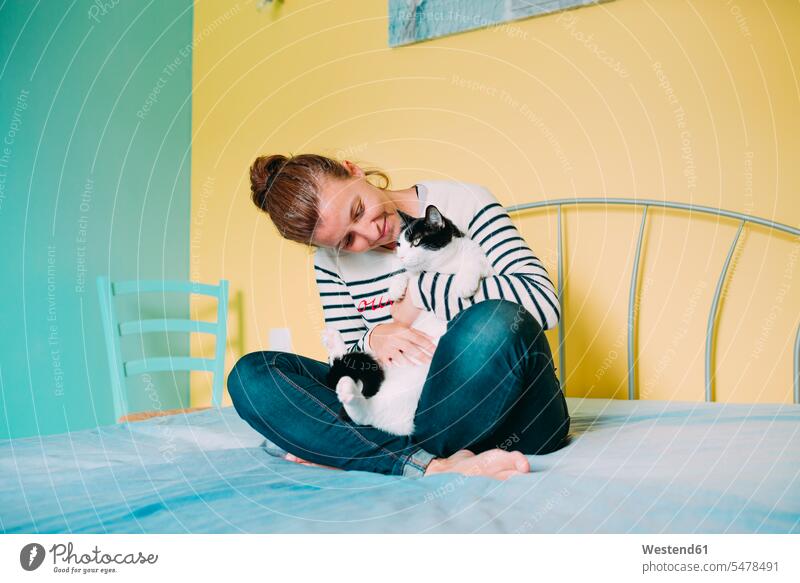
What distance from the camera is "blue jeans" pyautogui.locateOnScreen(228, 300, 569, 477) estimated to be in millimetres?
778

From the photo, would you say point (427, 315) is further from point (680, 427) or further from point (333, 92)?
point (333, 92)

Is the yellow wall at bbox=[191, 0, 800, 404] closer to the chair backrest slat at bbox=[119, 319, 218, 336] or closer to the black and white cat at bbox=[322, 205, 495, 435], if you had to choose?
the chair backrest slat at bbox=[119, 319, 218, 336]

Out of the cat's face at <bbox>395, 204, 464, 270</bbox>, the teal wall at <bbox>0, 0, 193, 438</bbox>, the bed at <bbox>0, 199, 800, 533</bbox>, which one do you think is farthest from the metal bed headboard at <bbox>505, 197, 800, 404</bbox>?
the teal wall at <bbox>0, 0, 193, 438</bbox>

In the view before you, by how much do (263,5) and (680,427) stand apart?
163cm

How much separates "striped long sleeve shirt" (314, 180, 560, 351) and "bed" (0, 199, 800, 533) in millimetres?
241

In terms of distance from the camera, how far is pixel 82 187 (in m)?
1.64

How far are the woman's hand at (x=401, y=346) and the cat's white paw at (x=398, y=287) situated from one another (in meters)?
0.07

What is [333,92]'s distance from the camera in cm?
176

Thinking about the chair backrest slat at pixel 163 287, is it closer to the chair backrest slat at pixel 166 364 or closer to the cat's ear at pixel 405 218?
the chair backrest slat at pixel 166 364

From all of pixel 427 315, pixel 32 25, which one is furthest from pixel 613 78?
pixel 32 25

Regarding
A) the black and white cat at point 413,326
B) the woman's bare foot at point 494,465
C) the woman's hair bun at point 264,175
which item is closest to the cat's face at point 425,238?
the black and white cat at point 413,326

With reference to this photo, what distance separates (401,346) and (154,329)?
111cm

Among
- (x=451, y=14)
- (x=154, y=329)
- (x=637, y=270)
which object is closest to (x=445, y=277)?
(x=637, y=270)
